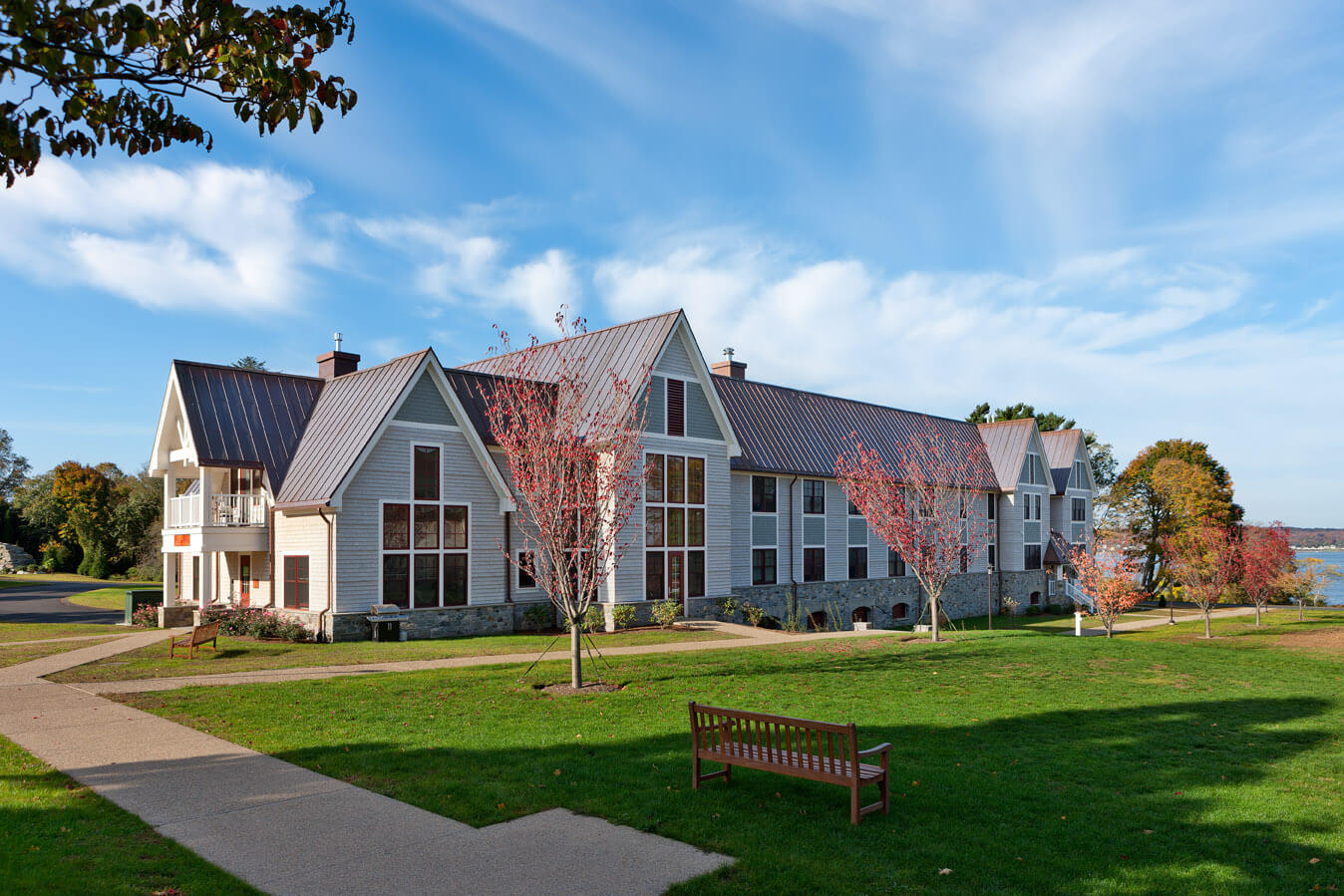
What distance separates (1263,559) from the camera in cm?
3906

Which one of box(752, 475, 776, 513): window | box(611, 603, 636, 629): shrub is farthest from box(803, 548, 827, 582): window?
box(611, 603, 636, 629): shrub

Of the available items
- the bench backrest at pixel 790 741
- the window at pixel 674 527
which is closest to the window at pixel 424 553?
the window at pixel 674 527

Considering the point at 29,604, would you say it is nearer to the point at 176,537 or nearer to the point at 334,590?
the point at 176,537

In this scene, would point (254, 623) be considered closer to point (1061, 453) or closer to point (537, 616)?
point (537, 616)

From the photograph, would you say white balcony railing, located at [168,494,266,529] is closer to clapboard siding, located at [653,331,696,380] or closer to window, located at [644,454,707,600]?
window, located at [644,454,707,600]

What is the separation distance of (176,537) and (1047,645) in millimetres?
24377

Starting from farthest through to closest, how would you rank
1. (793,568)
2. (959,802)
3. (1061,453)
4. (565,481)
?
(1061,453)
(793,568)
(565,481)
(959,802)

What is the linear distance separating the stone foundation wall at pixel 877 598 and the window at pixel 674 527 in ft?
3.06

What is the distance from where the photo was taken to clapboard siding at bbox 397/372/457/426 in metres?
24.9

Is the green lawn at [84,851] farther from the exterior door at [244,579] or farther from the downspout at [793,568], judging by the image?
the downspout at [793,568]

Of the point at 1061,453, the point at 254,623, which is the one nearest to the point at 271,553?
the point at 254,623

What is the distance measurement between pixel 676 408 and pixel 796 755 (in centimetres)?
2141

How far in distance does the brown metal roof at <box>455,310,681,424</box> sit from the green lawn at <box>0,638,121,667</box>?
12.7 meters

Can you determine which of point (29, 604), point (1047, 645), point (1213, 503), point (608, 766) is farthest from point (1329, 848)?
point (1213, 503)
